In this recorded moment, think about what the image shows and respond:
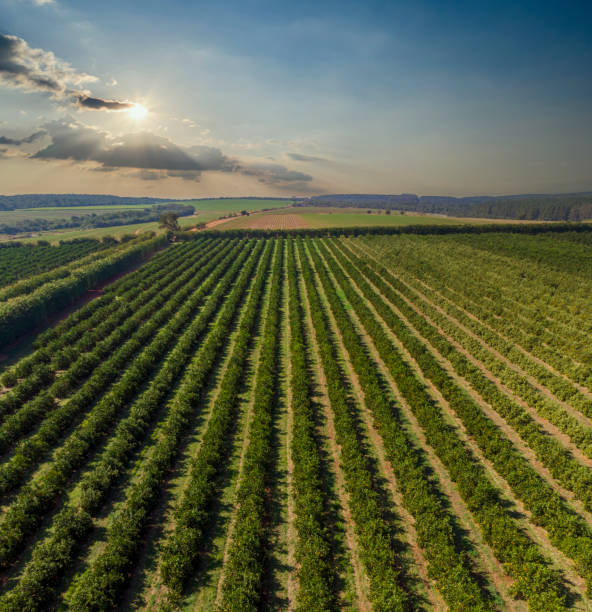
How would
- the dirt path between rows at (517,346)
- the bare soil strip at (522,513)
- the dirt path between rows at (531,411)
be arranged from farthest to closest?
the dirt path between rows at (517,346) → the dirt path between rows at (531,411) → the bare soil strip at (522,513)

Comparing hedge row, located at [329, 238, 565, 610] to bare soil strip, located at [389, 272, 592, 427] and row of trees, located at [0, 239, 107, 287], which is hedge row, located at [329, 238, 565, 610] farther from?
row of trees, located at [0, 239, 107, 287]

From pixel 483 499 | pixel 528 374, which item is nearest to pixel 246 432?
pixel 483 499

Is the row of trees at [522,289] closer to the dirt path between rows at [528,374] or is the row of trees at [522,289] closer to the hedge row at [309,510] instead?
the dirt path between rows at [528,374]

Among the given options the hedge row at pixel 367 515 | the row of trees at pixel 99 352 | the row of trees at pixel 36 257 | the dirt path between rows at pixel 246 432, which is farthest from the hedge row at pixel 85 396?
the row of trees at pixel 36 257

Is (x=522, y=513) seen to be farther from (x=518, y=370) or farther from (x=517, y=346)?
(x=517, y=346)

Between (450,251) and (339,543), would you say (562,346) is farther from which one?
(450,251)

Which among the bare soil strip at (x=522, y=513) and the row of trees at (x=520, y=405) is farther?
the row of trees at (x=520, y=405)

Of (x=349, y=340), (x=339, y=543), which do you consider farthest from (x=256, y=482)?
(x=349, y=340)

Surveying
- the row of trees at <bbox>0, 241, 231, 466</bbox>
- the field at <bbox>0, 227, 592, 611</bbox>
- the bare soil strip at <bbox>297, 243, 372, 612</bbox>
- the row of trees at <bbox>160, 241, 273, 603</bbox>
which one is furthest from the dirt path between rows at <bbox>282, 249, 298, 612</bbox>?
the row of trees at <bbox>0, 241, 231, 466</bbox>
